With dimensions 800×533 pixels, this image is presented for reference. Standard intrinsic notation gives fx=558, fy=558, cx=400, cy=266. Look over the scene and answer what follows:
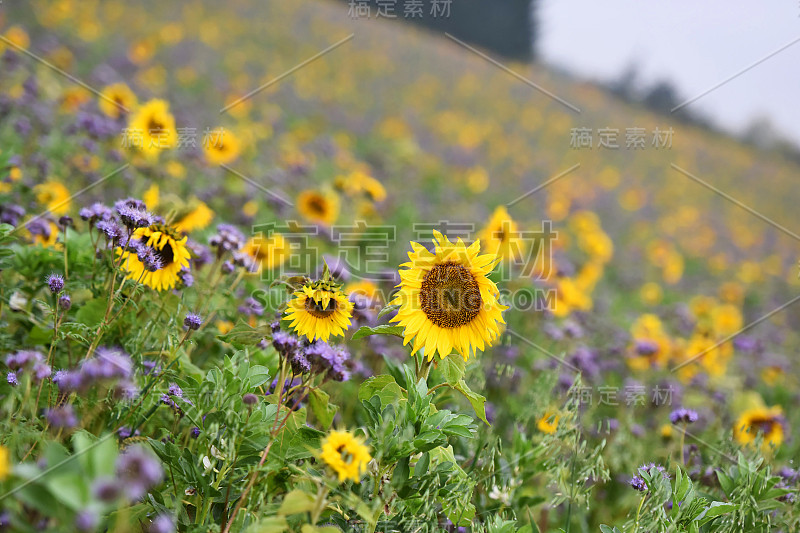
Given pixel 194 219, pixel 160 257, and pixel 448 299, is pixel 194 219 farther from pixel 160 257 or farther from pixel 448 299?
pixel 448 299

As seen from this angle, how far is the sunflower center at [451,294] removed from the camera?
1.88 m

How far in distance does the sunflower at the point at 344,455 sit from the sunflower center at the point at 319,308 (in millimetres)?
576

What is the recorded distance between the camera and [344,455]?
1.33m

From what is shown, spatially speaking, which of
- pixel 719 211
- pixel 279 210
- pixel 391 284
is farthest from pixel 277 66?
pixel 719 211

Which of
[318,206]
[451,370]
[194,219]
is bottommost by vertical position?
[451,370]

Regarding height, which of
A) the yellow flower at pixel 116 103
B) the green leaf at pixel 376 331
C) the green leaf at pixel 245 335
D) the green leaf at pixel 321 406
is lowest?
the green leaf at pixel 321 406

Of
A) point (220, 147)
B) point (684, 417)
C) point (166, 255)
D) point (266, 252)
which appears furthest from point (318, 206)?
point (684, 417)

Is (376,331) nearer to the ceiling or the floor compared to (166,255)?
nearer to the floor

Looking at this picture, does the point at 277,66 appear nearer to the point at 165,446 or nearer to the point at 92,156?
the point at 92,156

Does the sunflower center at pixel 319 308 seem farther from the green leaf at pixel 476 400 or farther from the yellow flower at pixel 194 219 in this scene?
the yellow flower at pixel 194 219

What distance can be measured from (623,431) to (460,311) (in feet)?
4.99

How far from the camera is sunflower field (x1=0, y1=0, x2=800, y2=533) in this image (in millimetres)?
1564

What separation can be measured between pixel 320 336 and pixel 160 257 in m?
0.62

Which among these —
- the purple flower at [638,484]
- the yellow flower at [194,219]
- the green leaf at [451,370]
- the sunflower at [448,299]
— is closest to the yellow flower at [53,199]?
the yellow flower at [194,219]
